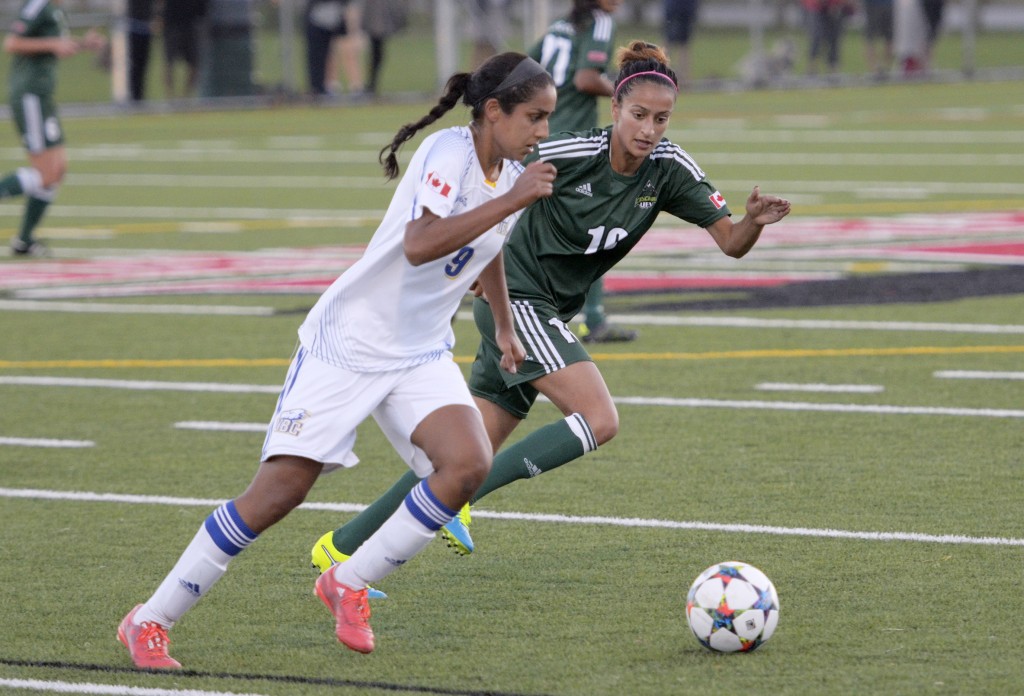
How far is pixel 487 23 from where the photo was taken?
3509 cm

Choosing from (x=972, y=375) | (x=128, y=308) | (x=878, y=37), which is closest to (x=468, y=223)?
(x=972, y=375)

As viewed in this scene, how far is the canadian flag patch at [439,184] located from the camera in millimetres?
5266

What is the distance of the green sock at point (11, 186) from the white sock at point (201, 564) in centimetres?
1115

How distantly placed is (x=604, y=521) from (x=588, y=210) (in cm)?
128

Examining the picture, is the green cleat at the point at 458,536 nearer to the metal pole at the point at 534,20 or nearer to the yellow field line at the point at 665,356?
the yellow field line at the point at 665,356

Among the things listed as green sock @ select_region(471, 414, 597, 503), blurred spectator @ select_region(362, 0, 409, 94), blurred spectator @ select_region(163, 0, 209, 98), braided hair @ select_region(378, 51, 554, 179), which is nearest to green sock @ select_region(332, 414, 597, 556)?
green sock @ select_region(471, 414, 597, 503)

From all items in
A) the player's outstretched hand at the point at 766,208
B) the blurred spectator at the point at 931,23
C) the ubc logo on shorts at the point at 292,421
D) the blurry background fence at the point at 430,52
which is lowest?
the blurry background fence at the point at 430,52

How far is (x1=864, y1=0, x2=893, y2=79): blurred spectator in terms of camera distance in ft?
114

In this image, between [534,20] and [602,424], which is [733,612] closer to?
[602,424]

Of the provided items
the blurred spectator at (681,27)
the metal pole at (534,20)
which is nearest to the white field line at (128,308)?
the metal pole at (534,20)

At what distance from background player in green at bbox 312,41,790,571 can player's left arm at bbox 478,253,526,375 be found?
324mm

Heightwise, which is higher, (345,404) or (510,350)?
(345,404)

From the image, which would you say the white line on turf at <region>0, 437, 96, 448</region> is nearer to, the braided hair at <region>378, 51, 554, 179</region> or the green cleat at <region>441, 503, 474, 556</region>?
the green cleat at <region>441, 503, 474, 556</region>

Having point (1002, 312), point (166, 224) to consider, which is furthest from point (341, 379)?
point (166, 224)
